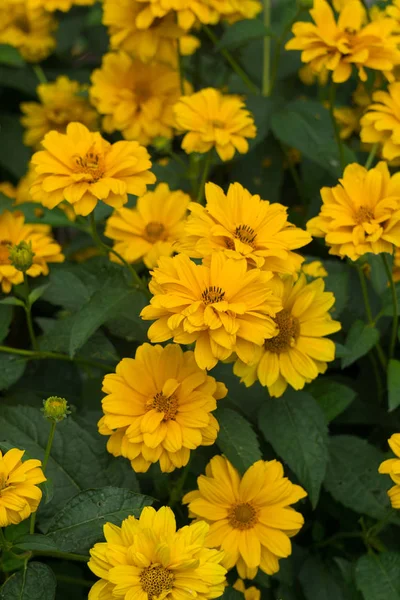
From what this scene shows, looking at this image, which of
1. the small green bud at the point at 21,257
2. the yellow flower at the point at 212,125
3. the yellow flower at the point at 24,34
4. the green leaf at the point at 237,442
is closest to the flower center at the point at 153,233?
the yellow flower at the point at 212,125

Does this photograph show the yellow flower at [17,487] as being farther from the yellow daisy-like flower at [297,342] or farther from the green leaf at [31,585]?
Answer: the yellow daisy-like flower at [297,342]

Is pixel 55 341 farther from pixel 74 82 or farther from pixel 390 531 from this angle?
pixel 74 82

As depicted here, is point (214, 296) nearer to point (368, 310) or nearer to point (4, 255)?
point (368, 310)

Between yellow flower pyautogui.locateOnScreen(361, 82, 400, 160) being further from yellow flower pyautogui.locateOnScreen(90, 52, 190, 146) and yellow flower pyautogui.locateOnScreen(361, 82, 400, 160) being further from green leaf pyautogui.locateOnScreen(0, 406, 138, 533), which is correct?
green leaf pyautogui.locateOnScreen(0, 406, 138, 533)

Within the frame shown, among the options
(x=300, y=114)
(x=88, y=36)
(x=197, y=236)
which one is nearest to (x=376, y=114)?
(x=300, y=114)

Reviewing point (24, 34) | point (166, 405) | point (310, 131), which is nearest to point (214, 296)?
point (166, 405)

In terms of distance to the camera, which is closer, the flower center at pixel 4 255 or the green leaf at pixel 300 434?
the green leaf at pixel 300 434

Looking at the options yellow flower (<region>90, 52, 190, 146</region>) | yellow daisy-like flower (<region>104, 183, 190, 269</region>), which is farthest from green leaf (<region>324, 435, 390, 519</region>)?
yellow flower (<region>90, 52, 190, 146</region>)
